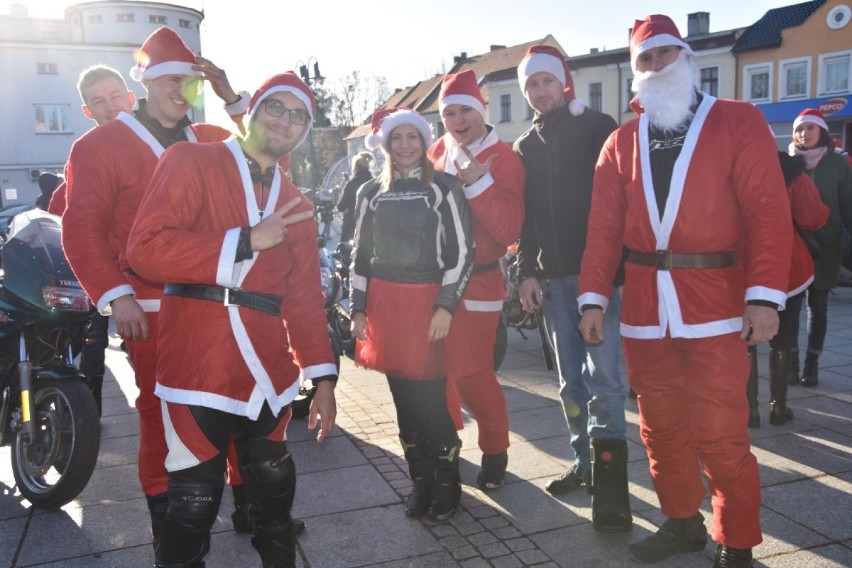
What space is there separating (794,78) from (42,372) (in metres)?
35.0

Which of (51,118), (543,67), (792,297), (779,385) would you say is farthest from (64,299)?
(51,118)

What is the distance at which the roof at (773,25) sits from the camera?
3272 centimetres

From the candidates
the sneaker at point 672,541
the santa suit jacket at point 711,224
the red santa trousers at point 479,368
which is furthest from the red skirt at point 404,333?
the sneaker at point 672,541

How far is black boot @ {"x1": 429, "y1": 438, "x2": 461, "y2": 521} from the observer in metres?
3.88

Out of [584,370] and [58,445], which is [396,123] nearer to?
[584,370]

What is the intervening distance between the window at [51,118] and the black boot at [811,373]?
141ft

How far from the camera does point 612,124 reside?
404cm

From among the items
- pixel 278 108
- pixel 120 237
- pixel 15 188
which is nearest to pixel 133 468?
pixel 120 237

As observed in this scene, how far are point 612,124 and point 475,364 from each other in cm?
146

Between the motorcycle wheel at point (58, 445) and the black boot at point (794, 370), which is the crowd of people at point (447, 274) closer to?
the motorcycle wheel at point (58, 445)

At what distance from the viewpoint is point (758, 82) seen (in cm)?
3372

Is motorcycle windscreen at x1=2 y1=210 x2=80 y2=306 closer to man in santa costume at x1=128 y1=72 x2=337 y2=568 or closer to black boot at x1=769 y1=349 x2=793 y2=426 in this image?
man in santa costume at x1=128 y1=72 x2=337 y2=568

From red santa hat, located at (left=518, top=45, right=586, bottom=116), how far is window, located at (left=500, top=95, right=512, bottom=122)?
131 feet

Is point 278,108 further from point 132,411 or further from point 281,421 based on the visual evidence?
point 132,411
